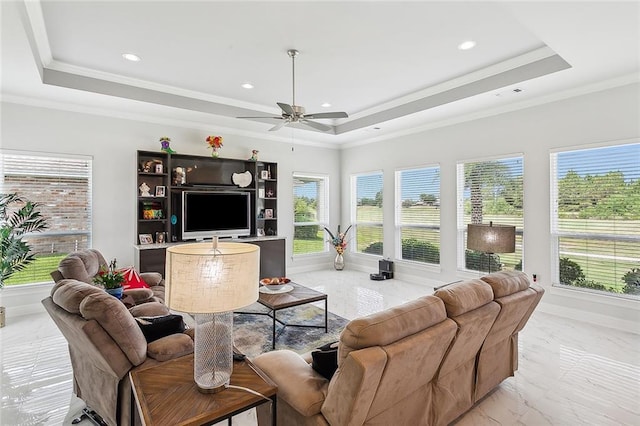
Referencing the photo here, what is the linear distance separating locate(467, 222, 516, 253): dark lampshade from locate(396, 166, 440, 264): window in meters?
2.34

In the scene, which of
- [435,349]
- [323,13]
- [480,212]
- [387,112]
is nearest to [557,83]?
[480,212]

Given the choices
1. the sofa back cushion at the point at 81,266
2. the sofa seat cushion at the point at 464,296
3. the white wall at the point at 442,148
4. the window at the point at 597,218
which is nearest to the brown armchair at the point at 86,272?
the sofa back cushion at the point at 81,266

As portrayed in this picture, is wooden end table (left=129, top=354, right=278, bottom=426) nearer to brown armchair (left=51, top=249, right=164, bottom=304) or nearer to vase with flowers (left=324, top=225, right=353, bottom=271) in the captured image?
brown armchair (left=51, top=249, right=164, bottom=304)

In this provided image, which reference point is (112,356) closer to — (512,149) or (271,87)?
(271,87)

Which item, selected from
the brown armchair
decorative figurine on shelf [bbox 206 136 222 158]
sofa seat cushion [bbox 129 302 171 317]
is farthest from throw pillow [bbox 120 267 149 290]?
decorative figurine on shelf [bbox 206 136 222 158]

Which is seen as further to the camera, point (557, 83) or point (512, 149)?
point (512, 149)

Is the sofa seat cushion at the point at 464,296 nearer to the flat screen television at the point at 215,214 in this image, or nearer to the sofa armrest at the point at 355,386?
the sofa armrest at the point at 355,386

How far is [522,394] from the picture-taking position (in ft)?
8.15

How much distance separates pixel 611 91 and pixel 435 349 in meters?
4.15

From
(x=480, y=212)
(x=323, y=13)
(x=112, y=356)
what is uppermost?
(x=323, y=13)

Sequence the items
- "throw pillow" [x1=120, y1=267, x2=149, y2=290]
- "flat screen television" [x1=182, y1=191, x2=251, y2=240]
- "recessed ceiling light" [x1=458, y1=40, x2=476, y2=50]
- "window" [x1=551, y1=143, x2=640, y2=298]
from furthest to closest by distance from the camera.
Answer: "flat screen television" [x1=182, y1=191, x2=251, y2=240] < "window" [x1=551, y1=143, x2=640, y2=298] < "throw pillow" [x1=120, y1=267, x2=149, y2=290] < "recessed ceiling light" [x1=458, y1=40, x2=476, y2=50]

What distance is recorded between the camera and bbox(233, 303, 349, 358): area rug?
10.8 ft

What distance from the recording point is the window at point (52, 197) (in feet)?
14.1

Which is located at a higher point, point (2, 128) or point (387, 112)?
point (387, 112)
